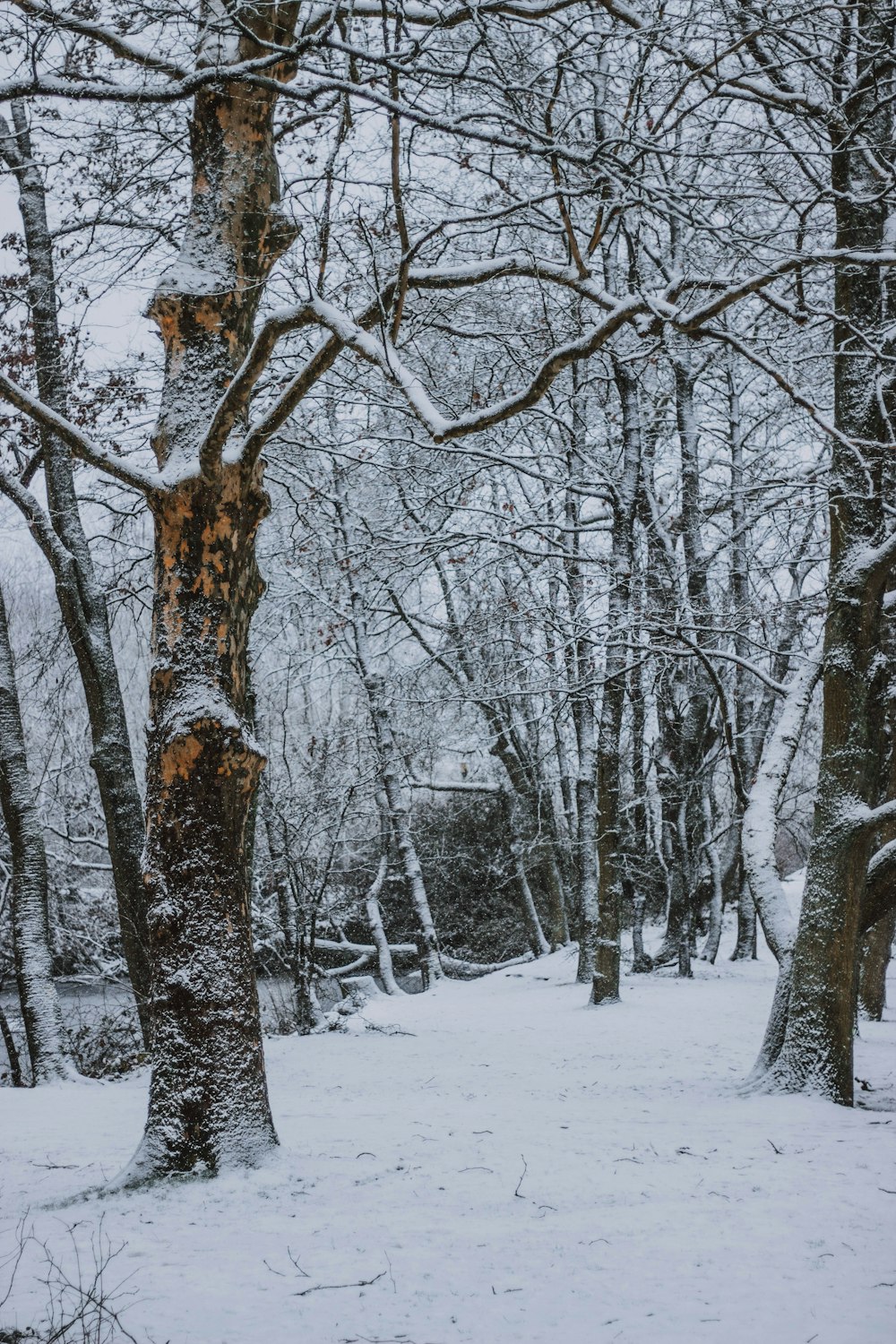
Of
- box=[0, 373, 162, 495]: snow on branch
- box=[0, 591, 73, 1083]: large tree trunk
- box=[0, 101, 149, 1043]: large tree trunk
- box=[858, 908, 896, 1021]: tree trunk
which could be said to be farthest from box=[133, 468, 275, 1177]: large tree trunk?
box=[858, 908, 896, 1021]: tree trunk

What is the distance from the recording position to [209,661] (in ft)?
14.8

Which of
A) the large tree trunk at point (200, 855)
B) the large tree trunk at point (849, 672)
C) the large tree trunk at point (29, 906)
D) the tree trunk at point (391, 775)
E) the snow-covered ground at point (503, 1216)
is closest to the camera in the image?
the snow-covered ground at point (503, 1216)

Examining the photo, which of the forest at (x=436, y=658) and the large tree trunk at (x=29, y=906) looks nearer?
the forest at (x=436, y=658)

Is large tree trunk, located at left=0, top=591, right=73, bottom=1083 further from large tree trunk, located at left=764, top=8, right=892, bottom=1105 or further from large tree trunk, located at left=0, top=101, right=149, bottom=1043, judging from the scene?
large tree trunk, located at left=764, top=8, right=892, bottom=1105

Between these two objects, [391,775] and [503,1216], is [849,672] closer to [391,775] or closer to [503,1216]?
[503,1216]

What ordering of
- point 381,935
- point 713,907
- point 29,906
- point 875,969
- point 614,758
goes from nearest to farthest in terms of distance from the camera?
point 29,906, point 875,969, point 614,758, point 381,935, point 713,907

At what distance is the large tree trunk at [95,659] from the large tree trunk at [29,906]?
3.79 ft

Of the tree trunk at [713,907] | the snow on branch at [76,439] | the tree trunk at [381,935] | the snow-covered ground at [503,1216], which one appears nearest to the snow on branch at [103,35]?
the snow on branch at [76,439]

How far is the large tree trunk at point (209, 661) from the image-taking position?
4266mm

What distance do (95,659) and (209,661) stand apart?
3.83m

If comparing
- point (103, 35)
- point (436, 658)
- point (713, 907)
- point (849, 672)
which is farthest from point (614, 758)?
point (103, 35)

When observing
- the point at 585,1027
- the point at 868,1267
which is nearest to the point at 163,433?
the point at 868,1267

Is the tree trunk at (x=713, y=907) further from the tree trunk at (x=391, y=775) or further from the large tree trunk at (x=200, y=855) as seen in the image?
the large tree trunk at (x=200, y=855)

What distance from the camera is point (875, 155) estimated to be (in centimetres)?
591
